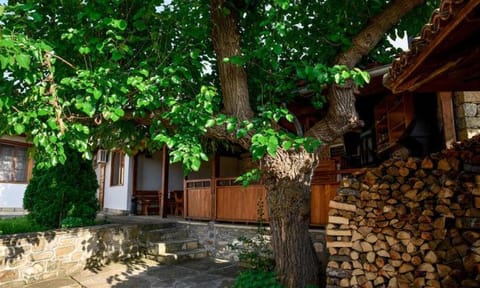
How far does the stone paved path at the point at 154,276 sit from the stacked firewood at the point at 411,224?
186 cm

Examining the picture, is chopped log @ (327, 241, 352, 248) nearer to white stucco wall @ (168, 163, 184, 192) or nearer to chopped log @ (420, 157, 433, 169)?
chopped log @ (420, 157, 433, 169)

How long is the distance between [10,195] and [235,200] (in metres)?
8.66

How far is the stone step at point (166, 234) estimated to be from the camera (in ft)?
20.9

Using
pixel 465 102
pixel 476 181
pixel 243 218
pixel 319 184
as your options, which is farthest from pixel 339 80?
pixel 243 218

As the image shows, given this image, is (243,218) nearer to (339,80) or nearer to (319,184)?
(319,184)

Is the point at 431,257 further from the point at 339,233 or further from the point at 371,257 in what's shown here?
the point at 339,233

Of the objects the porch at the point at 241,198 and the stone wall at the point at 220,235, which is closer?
the porch at the point at 241,198

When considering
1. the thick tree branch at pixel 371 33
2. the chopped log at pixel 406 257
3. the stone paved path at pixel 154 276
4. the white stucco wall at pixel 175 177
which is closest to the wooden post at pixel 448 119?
the thick tree branch at pixel 371 33

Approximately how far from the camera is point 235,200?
6152 millimetres

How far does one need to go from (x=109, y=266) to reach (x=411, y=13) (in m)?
6.18

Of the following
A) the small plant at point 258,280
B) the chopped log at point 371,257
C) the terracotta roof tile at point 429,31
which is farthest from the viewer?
the small plant at point 258,280

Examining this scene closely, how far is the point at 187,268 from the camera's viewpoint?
5.23 meters

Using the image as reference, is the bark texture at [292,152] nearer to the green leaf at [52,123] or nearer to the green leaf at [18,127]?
the green leaf at [52,123]

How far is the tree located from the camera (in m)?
2.82
